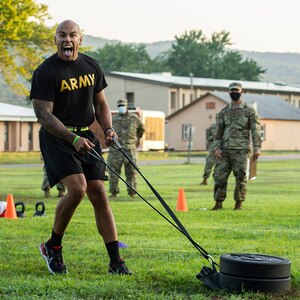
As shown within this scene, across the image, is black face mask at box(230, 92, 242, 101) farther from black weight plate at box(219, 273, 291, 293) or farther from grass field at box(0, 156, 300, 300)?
black weight plate at box(219, 273, 291, 293)

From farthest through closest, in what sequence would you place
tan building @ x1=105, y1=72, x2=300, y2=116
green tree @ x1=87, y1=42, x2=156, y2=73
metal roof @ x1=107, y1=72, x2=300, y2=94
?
green tree @ x1=87, y1=42, x2=156, y2=73
metal roof @ x1=107, y1=72, x2=300, y2=94
tan building @ x1=105, y1=72, x2=300, y2=116

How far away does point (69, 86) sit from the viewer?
25.8 ft

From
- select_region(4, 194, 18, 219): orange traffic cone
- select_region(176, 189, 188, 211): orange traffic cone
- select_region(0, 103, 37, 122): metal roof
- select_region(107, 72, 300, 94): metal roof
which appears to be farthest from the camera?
select_region(107, 72, 300, 94): metal roof

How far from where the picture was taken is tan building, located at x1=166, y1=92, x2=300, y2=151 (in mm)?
81250

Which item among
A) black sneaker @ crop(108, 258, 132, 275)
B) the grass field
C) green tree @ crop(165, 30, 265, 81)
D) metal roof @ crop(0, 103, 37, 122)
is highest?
green tree @ crop(165, 30, 265, 81)

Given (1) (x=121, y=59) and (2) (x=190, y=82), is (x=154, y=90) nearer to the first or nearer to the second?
(2) (x=190, y=82)

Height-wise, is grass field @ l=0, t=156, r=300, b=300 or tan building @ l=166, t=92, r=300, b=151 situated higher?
tan building @ l=166, t=92, r=300, b=151

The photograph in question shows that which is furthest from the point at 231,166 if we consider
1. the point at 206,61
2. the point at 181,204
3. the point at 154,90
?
the point at 206,61

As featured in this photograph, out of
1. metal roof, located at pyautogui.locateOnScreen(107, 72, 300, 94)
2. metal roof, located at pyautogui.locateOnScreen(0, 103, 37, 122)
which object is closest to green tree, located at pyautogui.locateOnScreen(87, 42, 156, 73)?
metal roof, located at pyautogui.locateOnScreen(107, 72, 300, 94)

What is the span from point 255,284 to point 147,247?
3.29 metres

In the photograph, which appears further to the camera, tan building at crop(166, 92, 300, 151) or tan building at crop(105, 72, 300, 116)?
tan building at crop(105, 72, 300, 116)

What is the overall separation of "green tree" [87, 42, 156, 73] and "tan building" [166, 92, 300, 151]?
5161cm

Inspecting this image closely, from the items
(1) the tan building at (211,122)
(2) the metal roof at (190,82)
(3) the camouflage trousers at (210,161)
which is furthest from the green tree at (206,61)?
(3) the camouflage trousers at (210,161)

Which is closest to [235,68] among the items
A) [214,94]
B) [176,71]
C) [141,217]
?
[176,71]
